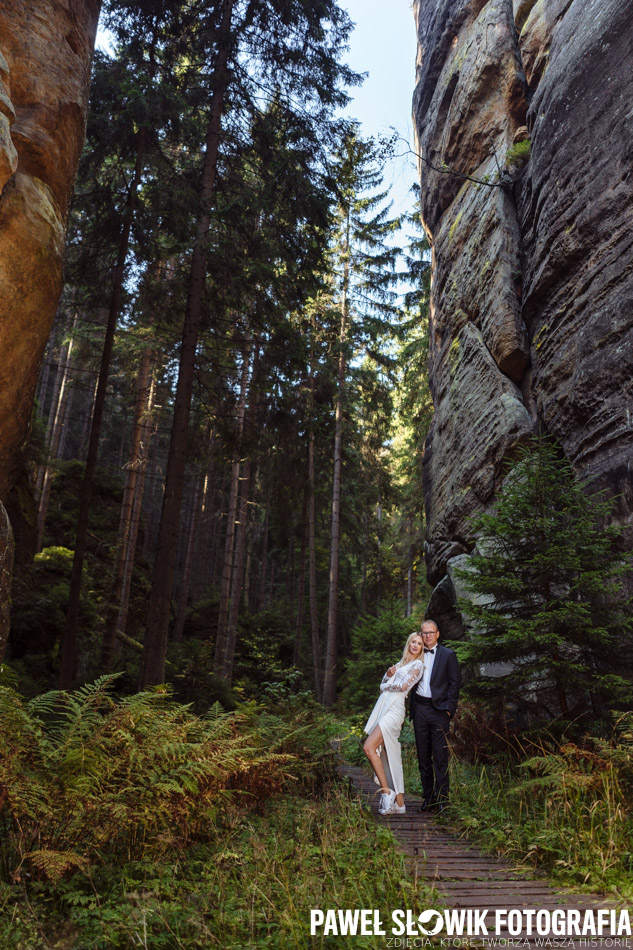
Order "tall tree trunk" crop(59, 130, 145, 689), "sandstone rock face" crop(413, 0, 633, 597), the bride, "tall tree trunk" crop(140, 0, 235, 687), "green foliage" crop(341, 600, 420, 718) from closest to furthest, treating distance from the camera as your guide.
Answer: the bride → "sandstone rock face" crop(413, 0, 633, 597) → "tall tree trunk" crop(140, 0, 235, 687) → "tall tree trunk" crop(59, 130, 145, 689) → "green foliage" crop(341, 600, 420, 718)

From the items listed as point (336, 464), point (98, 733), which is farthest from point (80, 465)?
point (98, 733)

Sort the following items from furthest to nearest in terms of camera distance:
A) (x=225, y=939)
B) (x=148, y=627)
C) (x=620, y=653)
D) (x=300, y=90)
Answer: (x=300, y=90)
(x=148, y=627)
(x=620, y=653)
(x=225, y=939)

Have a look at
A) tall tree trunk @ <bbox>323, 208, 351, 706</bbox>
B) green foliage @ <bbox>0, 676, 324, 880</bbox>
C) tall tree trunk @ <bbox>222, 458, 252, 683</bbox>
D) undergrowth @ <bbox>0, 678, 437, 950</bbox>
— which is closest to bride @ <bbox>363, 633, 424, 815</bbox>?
undergrowth @ <bbox>0, 678, 437, 950</bbox>

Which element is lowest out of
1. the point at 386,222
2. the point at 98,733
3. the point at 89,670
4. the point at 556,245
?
the point at 98,733

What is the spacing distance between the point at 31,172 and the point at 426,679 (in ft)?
26.6

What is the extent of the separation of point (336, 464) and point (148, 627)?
13247 mm

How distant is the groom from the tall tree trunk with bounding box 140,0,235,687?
15.8 ft

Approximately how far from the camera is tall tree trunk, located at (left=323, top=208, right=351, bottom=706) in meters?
20.6

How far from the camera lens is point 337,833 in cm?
521

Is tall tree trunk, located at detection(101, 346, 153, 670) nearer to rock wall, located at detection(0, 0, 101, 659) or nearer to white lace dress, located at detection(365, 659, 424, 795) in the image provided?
rock wall, located at detection(0, 0, 101, 659)

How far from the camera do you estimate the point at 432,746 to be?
22.9 feet

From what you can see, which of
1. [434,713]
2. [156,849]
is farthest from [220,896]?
[434,713]

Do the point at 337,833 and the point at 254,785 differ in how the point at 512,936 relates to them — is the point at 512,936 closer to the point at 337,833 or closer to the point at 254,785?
the point at 337,833

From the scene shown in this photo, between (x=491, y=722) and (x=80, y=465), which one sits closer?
(x=491, y=722)
